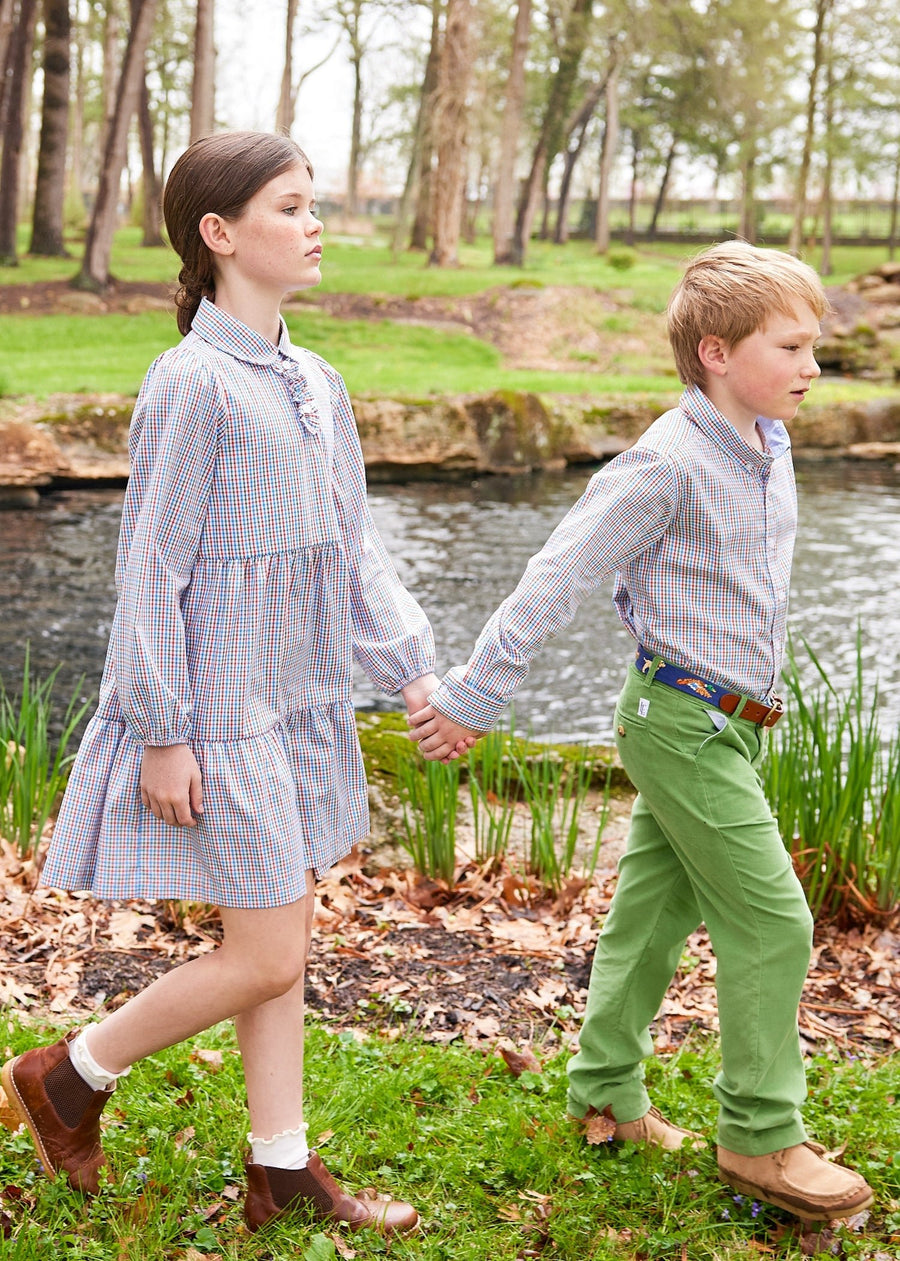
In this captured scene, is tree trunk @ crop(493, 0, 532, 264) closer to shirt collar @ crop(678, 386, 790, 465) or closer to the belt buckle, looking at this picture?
shirt collar @ crop(678, 386, 790, 465)

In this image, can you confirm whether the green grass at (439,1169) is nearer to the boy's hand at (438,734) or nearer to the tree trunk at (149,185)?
the boy's hand at (438,734)

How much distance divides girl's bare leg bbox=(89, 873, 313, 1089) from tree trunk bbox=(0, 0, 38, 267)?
23.2 meters

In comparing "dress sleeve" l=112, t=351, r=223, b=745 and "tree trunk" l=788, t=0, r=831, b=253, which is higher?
"tree trunk" l=788, t=0, r=831, b=253

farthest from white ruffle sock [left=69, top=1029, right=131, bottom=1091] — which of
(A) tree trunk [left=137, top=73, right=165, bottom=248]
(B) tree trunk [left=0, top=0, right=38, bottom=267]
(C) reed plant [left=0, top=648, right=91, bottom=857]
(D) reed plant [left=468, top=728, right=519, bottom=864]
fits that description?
(A) tree trunk [left=137, top=73, right=165, bottom=248]

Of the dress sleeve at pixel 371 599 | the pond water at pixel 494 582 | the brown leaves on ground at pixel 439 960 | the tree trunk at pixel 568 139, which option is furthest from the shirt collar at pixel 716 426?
the tree trunk at pixel 568 139

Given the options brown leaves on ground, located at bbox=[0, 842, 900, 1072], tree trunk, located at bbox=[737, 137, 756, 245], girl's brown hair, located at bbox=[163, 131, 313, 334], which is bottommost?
brown leaves on ground, located at bbox=[0, 842, 900, 1072]

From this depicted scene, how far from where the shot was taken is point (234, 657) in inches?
86.7

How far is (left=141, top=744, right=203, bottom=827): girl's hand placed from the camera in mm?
2127

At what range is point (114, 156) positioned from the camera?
20141mm

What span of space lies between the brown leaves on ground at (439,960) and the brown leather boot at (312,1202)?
2.44 ft

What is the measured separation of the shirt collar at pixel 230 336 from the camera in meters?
2.25

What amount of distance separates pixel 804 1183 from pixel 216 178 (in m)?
2.15

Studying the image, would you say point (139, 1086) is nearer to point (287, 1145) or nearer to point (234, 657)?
point (287, 1145)

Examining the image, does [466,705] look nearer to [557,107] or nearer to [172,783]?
[172,783]
